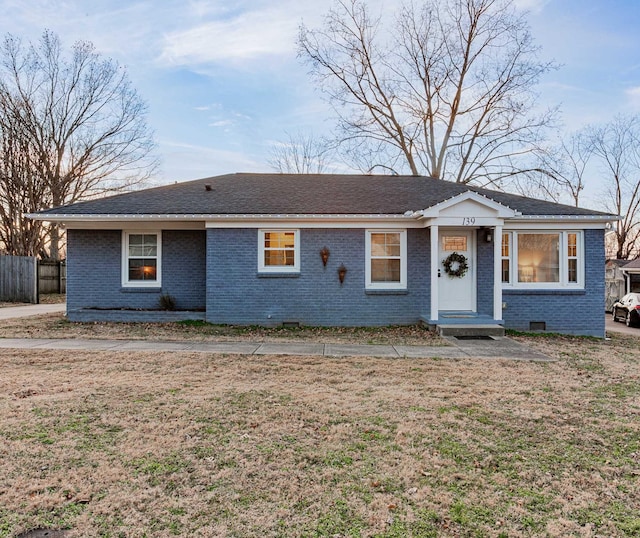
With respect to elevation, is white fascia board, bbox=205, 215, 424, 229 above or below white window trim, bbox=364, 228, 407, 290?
above

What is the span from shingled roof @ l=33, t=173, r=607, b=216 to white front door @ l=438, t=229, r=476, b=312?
115 centimetres

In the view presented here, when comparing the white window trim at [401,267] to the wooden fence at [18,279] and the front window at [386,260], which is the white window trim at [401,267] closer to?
the front window at [386,260]

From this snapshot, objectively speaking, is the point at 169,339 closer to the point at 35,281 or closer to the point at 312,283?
the point at 312,283

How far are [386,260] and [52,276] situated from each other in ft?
61.2

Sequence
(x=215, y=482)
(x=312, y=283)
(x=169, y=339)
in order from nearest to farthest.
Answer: (x=215, y=482) → (x=169, y=339) → (x=312, y=283)

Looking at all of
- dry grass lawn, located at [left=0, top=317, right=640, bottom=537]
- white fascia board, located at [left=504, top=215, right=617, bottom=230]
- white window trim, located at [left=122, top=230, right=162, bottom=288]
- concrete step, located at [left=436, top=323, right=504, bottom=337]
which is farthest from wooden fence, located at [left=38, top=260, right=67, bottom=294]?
white fascia board, located at [left=504, top=215, right=617, bottom=230]

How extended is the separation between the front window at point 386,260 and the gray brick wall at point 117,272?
15.6 ft

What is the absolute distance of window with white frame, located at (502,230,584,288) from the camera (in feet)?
37.4

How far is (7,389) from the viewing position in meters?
5.18

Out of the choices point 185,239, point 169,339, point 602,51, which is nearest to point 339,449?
point 169,339

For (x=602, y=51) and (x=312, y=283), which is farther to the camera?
(x=602, y=51)

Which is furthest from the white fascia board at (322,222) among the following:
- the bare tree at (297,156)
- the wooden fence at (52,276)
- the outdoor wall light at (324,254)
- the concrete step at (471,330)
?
the bare tree at (297,156)

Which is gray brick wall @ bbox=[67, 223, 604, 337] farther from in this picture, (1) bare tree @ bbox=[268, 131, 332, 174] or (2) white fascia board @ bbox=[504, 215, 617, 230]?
(1) bare tree @ bbox=[268, 131, 332, 174]

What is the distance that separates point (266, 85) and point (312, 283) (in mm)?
10492
